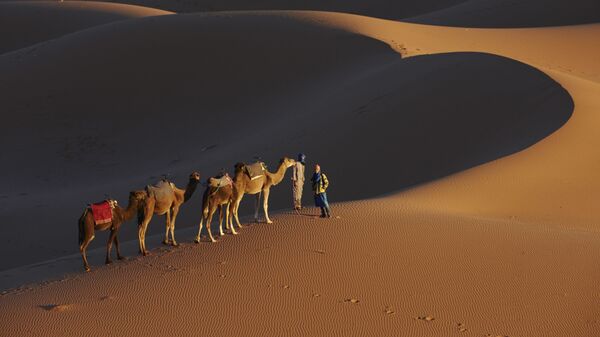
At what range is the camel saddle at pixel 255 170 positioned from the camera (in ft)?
39.4

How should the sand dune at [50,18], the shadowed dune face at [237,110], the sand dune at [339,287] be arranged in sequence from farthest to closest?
1. the sand dune at [50,18]
2. the shadowed dune face at [237,110]
3. the sand dune at [339,287]

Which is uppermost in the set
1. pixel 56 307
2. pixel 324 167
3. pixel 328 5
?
pixel 328 5

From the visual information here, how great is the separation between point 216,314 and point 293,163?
173 inches

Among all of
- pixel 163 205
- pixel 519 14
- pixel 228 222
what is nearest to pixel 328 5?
pixel 519 14

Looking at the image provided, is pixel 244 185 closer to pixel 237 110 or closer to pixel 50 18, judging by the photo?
pixel 237 110

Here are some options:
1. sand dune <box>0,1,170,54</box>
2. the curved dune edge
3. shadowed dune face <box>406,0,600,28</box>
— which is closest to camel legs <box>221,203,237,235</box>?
the curved dune edge

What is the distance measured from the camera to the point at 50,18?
173 ft

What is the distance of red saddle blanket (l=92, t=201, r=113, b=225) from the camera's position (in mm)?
10773

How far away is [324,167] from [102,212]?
1087cm

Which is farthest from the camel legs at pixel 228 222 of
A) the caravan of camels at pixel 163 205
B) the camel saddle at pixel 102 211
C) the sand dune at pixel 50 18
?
the sand dune at pixel 50 18

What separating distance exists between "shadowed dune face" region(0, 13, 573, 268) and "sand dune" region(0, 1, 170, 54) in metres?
14.2

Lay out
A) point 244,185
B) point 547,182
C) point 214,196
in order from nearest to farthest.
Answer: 1. point 214,196
2. point 244,185
3. point 547,182

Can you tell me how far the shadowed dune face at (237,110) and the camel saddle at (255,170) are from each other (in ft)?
23.2

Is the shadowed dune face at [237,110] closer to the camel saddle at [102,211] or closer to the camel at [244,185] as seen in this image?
the camel at [244,185]
